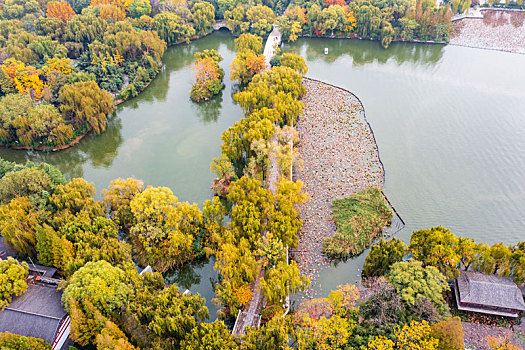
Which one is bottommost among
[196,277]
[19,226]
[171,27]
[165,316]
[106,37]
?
[196,277]

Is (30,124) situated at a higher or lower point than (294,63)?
lower

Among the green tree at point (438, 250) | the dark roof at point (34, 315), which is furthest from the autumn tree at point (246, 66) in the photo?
the dark roof at point (34, 315)

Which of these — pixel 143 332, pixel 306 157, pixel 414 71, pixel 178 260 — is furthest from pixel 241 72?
pixel 143 332

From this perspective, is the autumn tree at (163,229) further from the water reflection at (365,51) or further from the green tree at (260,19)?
the green tree at (260,19)

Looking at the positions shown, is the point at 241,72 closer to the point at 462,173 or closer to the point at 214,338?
the point at 462,173

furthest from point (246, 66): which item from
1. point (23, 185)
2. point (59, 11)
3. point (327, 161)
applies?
point (59, 11)

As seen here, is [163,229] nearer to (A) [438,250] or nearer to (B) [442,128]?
(A) [438,250]
